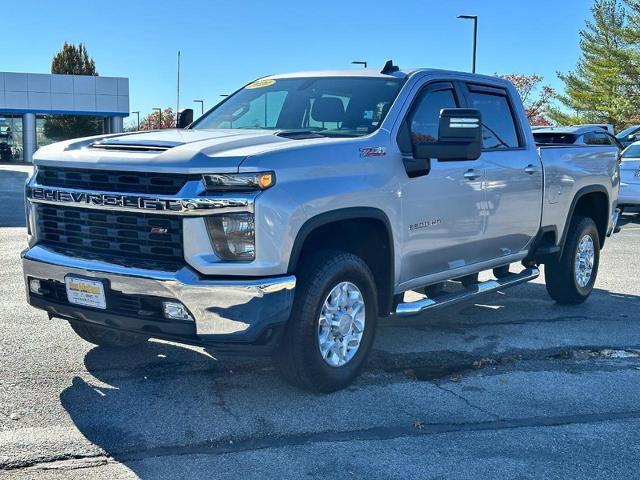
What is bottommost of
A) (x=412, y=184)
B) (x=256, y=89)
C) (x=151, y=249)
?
(x=151, y=249)

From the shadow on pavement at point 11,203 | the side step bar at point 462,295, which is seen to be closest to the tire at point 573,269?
the side step bar at point 462,295

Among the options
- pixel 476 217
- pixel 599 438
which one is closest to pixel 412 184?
pixel 476 217

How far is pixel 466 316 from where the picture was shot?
23.0 ft

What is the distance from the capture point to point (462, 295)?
5.88 metres

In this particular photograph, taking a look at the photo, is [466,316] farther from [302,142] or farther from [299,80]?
[302,142]

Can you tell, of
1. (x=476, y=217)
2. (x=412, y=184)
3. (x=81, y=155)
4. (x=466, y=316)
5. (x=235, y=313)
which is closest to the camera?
(x=235, y=313)

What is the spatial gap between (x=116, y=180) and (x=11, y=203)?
1391 cm

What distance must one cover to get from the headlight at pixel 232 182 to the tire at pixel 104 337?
1.71 meters

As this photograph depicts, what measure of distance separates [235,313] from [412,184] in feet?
5.50

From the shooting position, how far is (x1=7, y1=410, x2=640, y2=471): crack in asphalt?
12.3ft

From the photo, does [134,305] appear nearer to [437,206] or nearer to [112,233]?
[112,233]

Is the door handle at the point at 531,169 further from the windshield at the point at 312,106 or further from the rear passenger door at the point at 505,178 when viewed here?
the windshield at the point at 312,106

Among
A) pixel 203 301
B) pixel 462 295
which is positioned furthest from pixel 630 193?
pixel 203 301

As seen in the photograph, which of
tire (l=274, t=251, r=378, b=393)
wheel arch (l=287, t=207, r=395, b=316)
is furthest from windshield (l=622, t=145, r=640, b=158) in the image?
tire (l=274, t=251, r=378, b=393)
